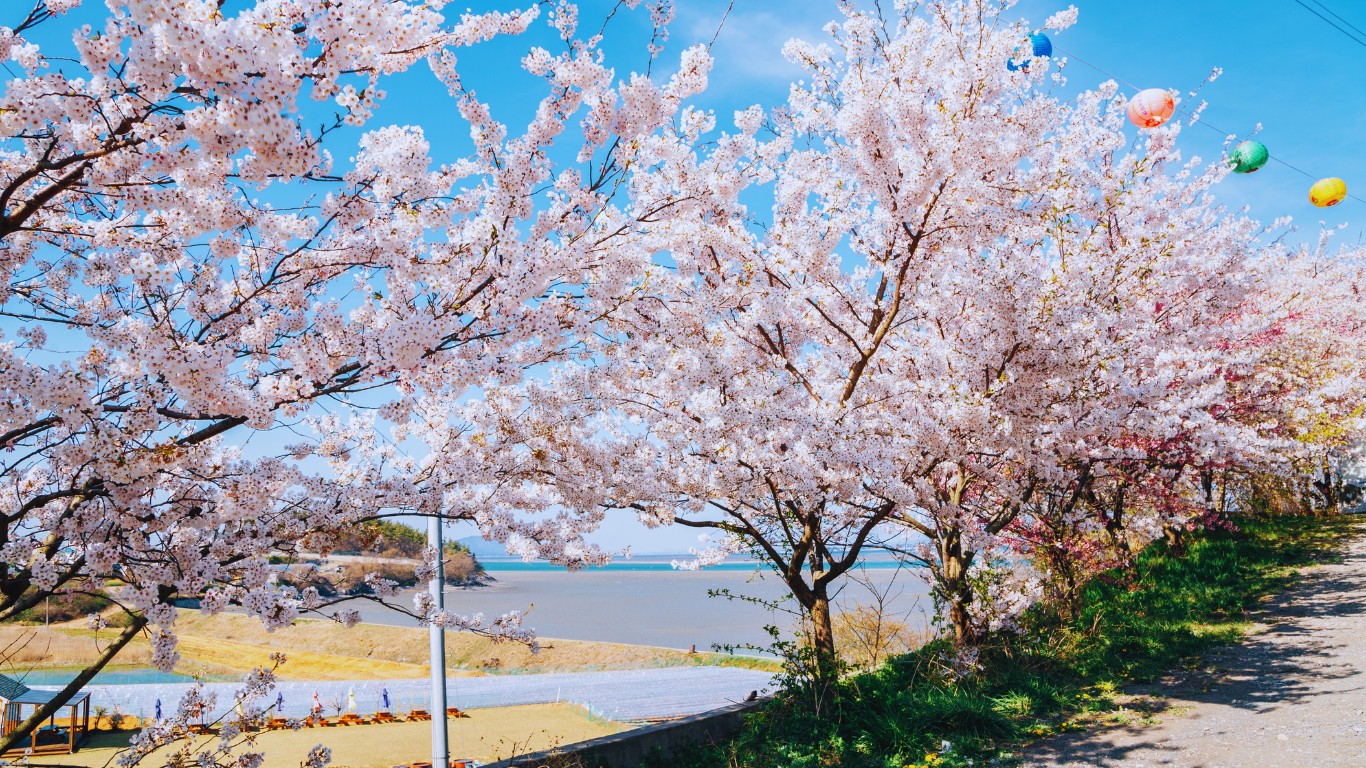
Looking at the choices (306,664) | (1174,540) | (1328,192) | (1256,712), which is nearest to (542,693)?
(306,664)

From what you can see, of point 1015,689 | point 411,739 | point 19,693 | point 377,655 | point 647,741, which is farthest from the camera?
point 377,655

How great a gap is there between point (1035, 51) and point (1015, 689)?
21.5 ft

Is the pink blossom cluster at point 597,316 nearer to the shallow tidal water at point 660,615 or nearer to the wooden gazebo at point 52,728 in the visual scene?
the wooden gazebo at point 52,728

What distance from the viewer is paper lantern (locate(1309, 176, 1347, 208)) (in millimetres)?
12445

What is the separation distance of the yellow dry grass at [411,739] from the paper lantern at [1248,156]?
14.4 metres

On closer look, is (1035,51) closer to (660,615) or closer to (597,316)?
(597,316)

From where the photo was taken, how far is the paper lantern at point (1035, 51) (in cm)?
709

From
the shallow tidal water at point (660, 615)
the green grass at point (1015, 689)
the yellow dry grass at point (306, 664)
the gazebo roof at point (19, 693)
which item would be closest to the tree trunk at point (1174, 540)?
the green grass at point (1015, 689)

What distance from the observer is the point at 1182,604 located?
1054 cm

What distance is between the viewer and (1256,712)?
21.2 ft

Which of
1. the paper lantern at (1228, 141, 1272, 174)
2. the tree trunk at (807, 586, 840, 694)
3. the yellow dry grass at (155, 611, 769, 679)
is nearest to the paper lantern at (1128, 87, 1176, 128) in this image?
the paper lantern at (1228, 141, 1272, 174)

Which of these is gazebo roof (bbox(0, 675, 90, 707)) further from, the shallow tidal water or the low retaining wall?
the shallow tidal water

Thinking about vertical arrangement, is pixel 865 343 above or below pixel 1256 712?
above

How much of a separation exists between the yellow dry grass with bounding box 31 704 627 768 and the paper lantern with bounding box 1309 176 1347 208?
1577cm
